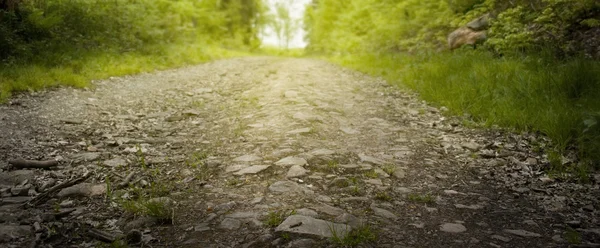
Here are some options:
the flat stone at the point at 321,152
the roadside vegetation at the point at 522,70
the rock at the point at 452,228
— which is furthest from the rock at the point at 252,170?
the roadside vegetation at the point at 522,70

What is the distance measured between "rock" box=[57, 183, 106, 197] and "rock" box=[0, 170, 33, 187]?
48 cm

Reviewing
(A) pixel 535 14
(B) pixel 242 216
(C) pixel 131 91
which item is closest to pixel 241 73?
(C) pixel 131 91

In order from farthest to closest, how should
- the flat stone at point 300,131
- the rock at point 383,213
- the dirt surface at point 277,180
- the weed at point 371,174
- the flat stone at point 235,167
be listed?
1. the flat stone at point 300,131
2. the flat stone at point 235,167
3. the weed at point 371,174
4. the rock at point 383,213
5. the dirt surface at point 277,180

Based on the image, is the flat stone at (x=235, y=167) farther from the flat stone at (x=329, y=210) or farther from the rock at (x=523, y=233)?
the rock at (x=523, y=233)

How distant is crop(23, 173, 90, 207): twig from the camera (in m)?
2.92

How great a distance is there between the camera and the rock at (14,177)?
3.21 m

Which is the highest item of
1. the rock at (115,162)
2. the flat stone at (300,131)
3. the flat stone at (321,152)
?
the flat stone at (300,131)

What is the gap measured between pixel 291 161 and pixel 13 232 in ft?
8.26

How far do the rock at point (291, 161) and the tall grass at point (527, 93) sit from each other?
305cm

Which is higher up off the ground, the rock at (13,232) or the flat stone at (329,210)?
the rock at (13,232)

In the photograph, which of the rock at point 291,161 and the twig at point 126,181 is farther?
the rock at point 291,161

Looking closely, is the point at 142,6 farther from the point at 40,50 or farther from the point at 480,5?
the point at 480,5

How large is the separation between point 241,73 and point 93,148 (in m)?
7.76

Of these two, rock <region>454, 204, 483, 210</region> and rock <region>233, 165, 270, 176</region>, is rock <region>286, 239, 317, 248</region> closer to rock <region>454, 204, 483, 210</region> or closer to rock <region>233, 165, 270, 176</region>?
rock <region>233, 165, 270, 176</region>
